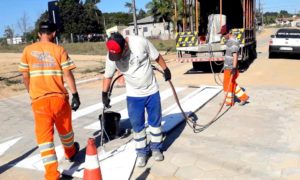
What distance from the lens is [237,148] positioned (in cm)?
542

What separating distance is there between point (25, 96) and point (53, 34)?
6798 mm

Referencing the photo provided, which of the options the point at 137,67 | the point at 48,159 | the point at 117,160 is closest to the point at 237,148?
the point at 117,160

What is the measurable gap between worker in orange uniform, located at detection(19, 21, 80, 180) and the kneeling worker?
65 centimetres

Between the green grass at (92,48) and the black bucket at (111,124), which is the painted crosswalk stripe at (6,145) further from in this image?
the green grass at (92,48)

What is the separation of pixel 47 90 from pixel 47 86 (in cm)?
5

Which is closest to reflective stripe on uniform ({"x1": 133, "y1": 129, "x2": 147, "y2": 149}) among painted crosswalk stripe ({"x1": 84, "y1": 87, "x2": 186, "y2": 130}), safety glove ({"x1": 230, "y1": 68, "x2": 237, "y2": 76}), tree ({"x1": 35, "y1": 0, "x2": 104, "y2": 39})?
painted crosswalk stripe ({"x1": 84, "y1": 87, "x2": 186, "y2": 130})

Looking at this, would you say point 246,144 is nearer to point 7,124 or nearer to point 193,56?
point 7,124

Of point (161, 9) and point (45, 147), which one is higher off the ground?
point (161, 9)

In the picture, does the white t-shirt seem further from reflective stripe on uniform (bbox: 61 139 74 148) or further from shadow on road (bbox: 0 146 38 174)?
shadow on road (bbox: 0 146 38 174)

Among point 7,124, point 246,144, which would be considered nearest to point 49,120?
point 246,144

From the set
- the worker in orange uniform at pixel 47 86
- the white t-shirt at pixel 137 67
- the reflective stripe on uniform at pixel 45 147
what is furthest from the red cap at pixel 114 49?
the reflective stripe on uniform at pixel 45 147

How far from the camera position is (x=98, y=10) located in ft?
294

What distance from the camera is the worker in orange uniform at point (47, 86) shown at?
4332mm

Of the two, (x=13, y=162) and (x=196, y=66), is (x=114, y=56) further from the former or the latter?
(x=196, y=66)
